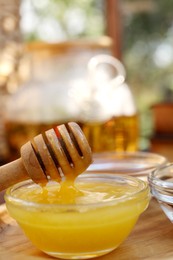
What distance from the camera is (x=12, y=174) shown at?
71 cm

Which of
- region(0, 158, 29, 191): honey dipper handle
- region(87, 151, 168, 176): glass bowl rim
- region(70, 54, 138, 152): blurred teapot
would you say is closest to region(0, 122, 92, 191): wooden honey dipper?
region(0, 158, 29, 191): honey dipper handle

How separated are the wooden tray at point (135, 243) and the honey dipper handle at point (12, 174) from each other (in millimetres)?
65

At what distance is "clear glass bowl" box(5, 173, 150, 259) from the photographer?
0.60 meters

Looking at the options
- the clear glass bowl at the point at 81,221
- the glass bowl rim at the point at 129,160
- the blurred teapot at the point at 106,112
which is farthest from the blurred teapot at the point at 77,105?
the clear glass bowl at the point at 81,221

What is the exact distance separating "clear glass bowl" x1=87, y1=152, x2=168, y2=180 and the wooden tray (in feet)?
0.65

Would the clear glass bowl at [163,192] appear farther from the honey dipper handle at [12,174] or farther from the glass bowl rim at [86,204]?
the honey dipper handle at [12,174]

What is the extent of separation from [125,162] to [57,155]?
1.22 feet

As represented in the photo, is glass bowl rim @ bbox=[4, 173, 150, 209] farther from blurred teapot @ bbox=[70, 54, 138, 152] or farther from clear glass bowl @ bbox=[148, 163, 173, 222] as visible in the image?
blurred teapot @ bbox=[70, 54, 138, 152]

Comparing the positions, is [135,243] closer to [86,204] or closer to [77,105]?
[86,204]

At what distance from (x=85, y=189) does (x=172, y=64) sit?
153cm

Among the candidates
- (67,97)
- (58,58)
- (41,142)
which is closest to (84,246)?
(41,142)

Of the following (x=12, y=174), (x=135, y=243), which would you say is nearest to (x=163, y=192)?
A: (x=135, y=243)

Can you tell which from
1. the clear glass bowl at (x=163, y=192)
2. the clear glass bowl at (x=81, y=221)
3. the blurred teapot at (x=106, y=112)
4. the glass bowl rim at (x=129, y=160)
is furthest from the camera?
the blurred teapot at (x=106, y=112)

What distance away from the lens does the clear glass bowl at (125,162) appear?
0.97 meters
